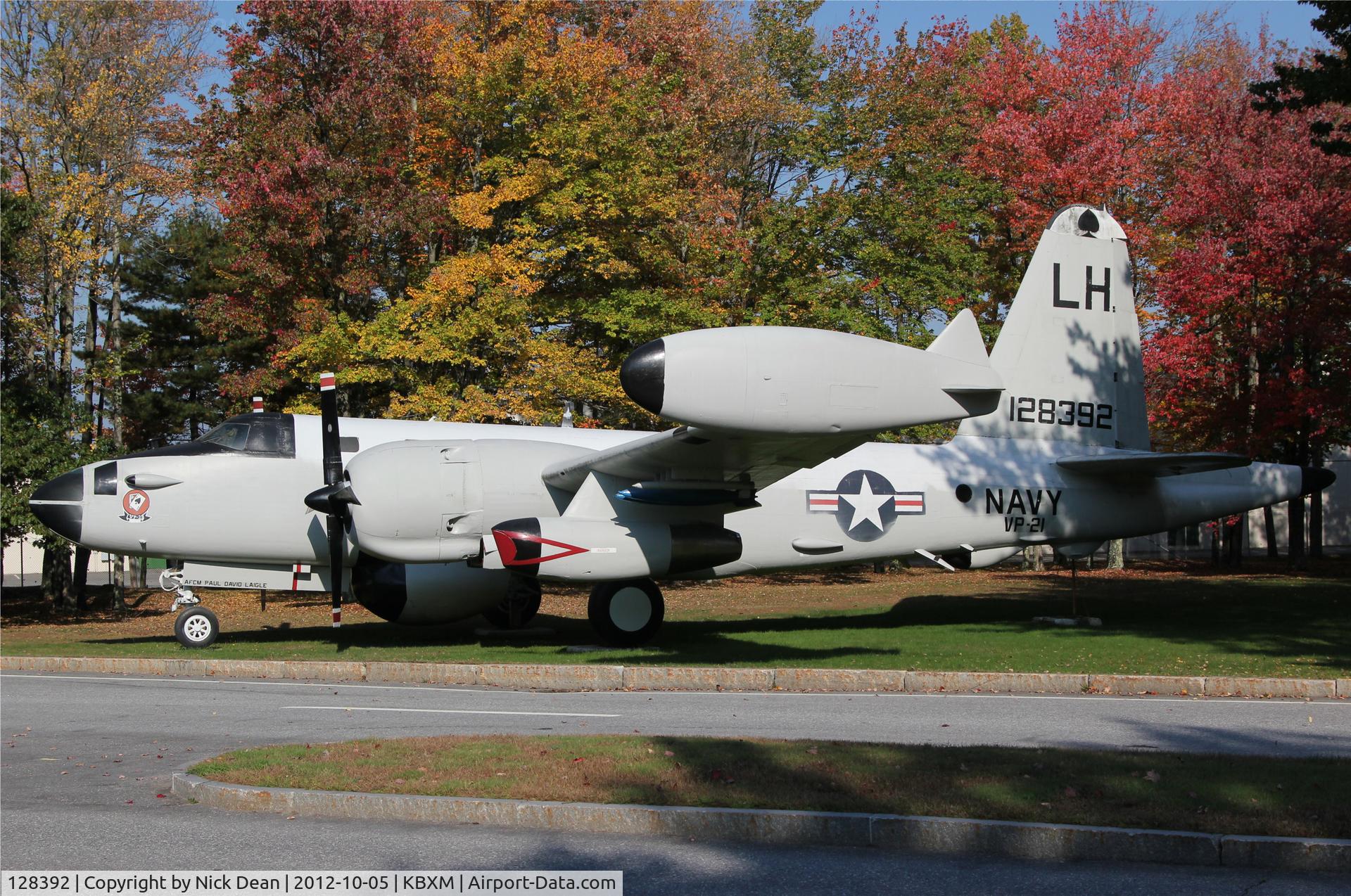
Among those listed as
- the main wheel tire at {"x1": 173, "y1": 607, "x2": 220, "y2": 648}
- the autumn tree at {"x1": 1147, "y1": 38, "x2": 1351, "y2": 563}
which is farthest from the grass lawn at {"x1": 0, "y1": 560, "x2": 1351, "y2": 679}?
the autumn tree at {"x1": 1147, "y1": 38, "x2": 1351, "y2": 563}

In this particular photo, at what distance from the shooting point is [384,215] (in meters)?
27.5

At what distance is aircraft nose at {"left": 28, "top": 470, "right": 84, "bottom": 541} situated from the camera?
658 inches

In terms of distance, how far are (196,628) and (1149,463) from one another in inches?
594

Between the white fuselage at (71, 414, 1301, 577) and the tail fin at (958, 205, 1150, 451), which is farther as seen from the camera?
the tail fin at (958, 205, 1150, 451)

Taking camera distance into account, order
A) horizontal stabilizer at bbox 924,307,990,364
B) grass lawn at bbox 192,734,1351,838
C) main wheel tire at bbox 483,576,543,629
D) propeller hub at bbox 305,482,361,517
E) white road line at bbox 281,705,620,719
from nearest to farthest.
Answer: grass lawn at bbox 192,734,1351,838 → white road line at bbox 281,705,620,719 → horizontal stabilizer at bbox 924,307,990,364 → propeller hub at bbox 305,482,361,517 → main wheel tire at bbox 483,576,543,629

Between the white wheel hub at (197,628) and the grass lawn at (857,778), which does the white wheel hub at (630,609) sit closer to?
the white wheel hub at (197,628)

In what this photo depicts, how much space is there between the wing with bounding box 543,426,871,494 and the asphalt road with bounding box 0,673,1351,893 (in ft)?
9.72

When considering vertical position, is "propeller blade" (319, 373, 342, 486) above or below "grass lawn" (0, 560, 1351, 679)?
above

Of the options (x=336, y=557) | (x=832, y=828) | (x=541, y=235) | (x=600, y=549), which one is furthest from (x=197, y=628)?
(x=541, y=235)

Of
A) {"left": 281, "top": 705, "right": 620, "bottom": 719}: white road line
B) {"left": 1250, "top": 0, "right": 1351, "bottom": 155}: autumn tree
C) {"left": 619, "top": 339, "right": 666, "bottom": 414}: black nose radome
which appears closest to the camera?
{"left": 619, "top": 339, "right": 666, "bottom": 414}: black nose radome

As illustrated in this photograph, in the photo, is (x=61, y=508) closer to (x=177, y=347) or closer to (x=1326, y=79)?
(x=1326, y=79)

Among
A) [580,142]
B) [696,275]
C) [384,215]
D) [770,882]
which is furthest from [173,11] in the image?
[770,882]

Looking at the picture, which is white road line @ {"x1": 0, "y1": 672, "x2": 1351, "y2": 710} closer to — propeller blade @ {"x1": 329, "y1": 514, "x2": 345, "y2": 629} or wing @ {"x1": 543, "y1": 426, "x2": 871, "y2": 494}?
propeller blade @ {"x1": 329, "y1": 514, "x2": 345, "y2": 629}

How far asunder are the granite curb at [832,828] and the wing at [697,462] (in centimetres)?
717
